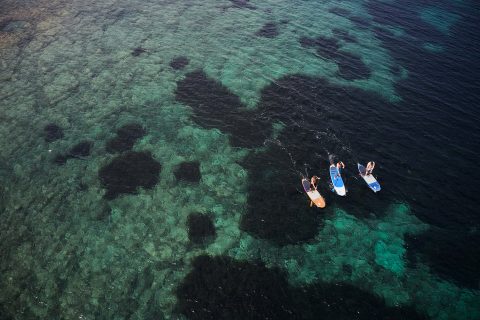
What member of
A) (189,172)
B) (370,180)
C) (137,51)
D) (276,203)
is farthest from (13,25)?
(370,180)

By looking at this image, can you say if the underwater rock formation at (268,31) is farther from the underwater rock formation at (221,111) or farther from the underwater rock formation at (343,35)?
the underwater rock formation at (221,111)

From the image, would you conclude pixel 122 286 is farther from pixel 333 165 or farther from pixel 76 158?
pixel 333 165

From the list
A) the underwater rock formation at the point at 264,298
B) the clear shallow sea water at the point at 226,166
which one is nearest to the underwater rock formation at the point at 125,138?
the clear shallow sea water at the point at 226,166

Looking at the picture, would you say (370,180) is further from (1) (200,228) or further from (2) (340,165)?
(1) (200,228)

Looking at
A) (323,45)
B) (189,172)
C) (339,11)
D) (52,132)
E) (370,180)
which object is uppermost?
(339,11)

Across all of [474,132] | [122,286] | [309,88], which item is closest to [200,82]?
[309,88]
